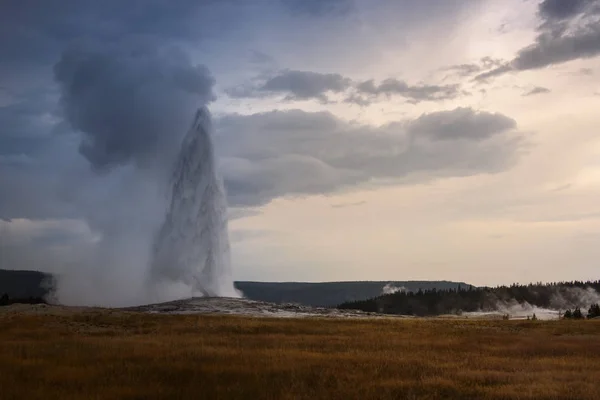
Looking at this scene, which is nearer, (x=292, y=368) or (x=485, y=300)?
(x=292, y=368)

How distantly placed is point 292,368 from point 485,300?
5003 inches

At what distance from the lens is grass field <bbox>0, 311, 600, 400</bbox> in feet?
49.0

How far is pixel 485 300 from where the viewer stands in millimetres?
136750

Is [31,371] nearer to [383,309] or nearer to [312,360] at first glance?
[312,360]

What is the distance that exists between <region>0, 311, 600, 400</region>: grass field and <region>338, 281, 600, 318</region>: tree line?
10568 centimetres

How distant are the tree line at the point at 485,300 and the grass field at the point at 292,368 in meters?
106

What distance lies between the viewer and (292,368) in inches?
720

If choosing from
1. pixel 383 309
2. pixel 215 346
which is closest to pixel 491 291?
pixel 383 309

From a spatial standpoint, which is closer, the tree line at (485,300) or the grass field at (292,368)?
the grass field at (292,368)

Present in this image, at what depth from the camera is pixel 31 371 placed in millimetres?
17188

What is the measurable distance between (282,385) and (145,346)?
976 cm

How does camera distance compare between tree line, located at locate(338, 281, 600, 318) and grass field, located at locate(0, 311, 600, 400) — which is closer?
grass field, located at locate(0, 311, 600, 400)

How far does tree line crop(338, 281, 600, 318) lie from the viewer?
134500 millimetres

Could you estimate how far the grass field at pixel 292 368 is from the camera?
14930mm
